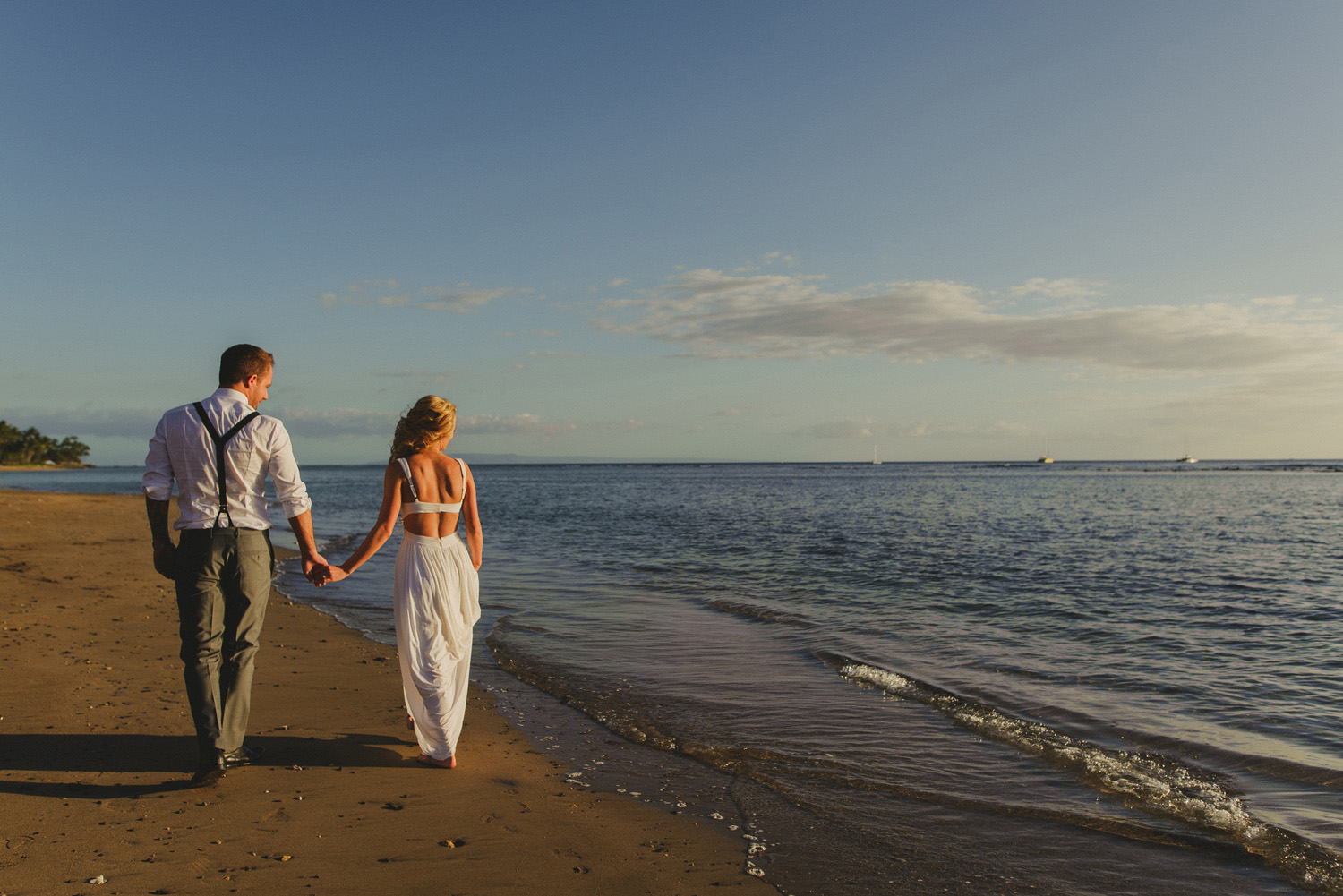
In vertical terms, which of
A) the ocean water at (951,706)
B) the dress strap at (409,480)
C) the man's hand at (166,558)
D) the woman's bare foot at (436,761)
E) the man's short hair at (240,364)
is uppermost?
the man's short hair at (240,364)

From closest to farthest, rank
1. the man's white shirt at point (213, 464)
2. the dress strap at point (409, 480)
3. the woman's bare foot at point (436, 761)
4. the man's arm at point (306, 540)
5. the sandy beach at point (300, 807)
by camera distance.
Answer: the sandy beach at point (300, 807) → the man's white shirt at point (213, 464) → the man's arm at point (306, 540) → the dress strap at point (409, 480) → the woman's bare foot at point (436, 761)

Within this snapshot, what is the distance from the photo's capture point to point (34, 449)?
141375mm

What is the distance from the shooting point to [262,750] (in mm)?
4840

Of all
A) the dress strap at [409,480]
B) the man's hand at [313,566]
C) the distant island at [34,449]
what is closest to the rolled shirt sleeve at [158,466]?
the man's hand at [313,566]

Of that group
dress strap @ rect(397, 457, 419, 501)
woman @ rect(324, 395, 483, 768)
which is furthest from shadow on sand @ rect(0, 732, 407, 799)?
dress strap @ rect(397, 457, 419, 501)

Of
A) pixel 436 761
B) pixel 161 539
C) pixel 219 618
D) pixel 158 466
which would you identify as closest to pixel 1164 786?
pixel 436 761

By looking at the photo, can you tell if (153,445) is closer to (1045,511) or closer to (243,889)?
(243,889)

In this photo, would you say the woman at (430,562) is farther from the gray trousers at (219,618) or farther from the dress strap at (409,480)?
the gray trousers at (219,618)

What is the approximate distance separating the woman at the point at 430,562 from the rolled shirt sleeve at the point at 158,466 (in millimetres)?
1039

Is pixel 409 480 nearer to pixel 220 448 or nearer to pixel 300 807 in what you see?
pixel 220 448

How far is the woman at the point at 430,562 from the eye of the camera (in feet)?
15.5

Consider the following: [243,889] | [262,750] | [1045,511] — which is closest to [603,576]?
[262,750]

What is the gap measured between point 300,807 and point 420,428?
2.20 metres

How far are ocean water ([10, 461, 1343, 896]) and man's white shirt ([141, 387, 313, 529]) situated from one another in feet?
8.64
